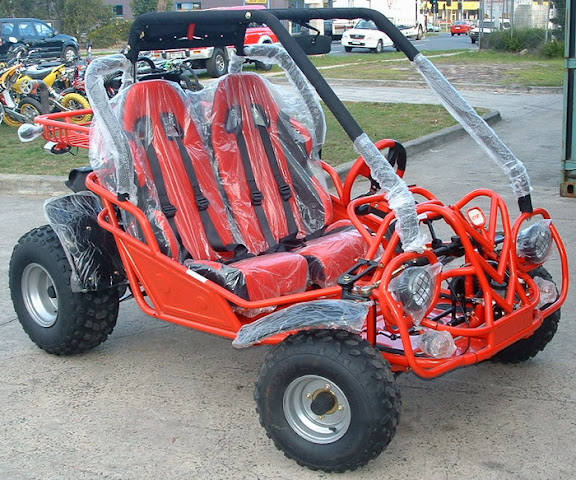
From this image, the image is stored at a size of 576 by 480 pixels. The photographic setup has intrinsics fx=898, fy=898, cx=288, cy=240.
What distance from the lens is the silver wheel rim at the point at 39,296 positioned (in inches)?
183

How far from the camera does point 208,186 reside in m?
4.71

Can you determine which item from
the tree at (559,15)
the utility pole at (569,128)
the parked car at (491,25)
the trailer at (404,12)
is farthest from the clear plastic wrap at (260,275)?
the trailer at (404,12)

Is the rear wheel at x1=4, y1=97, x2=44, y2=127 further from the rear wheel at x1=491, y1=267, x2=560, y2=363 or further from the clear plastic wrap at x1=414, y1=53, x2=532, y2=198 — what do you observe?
the rear wheel at x1=491, y1=267, x2=560, y2=363

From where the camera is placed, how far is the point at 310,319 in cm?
337

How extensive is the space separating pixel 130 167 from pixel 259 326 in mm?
1101

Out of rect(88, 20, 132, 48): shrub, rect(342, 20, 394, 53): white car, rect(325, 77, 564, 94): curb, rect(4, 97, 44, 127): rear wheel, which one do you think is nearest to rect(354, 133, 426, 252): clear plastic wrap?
rect(4, 97, 44, 127): rear wheel

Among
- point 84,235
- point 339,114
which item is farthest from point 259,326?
point 84,235

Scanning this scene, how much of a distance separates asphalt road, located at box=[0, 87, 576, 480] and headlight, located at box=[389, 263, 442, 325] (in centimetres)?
60

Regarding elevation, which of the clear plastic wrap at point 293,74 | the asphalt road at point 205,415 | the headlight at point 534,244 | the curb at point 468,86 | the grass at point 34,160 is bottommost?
the curb at point 468,86

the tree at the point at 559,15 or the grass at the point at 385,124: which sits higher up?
the tree at the point at 559,15

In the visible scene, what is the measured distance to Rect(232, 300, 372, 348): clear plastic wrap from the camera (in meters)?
3.30

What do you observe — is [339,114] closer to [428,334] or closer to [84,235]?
[428,334]

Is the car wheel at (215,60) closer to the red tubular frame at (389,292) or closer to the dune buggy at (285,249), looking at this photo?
the dune buggy at (285,249)

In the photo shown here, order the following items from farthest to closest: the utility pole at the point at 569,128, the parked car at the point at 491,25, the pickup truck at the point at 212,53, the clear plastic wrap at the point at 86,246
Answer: the parked car at the point at 491,25, the utility pole at the point at 569,128, the pickup truck at the point at 212,53, the clear plastic wrap at the point at 86,246
